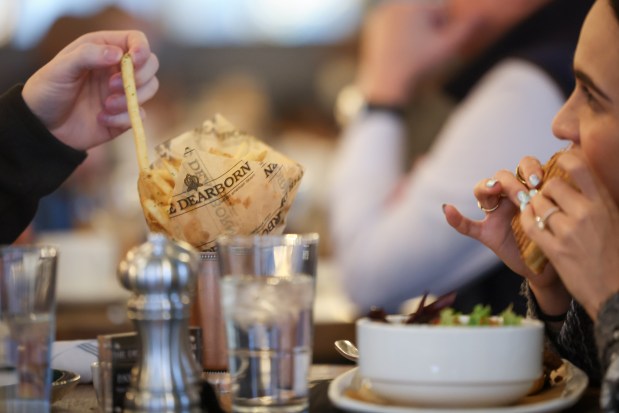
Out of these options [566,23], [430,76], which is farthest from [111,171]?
[566,23]

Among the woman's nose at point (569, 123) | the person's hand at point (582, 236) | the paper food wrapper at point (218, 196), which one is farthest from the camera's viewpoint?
the woman's nose at point (569, 123)

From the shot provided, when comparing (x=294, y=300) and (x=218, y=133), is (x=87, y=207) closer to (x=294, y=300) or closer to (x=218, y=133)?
(x=218, y=133)

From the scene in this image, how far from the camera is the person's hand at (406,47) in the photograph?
12.0ft

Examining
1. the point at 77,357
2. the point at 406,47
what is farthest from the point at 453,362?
the point at 406,47

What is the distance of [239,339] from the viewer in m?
0.98

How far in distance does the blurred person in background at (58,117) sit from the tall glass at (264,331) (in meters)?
0.51

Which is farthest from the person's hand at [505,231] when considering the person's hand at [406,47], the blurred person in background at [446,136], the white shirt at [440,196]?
the person's hand at [406,47]

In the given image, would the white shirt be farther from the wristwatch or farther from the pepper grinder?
the pepper grinder

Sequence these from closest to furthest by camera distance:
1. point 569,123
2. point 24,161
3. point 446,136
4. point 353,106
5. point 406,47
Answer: point 569,123 < point 24,161 < point 446,136 < point 406,47 < point 353,106

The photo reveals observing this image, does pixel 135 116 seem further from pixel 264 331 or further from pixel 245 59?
pixel 245 59

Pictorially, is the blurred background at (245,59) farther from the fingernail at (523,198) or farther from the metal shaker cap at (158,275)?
the metal shaker cap at (158,275)

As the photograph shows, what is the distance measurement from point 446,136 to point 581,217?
2.04 m

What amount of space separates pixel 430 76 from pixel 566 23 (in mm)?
1231

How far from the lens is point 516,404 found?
3.39ft
